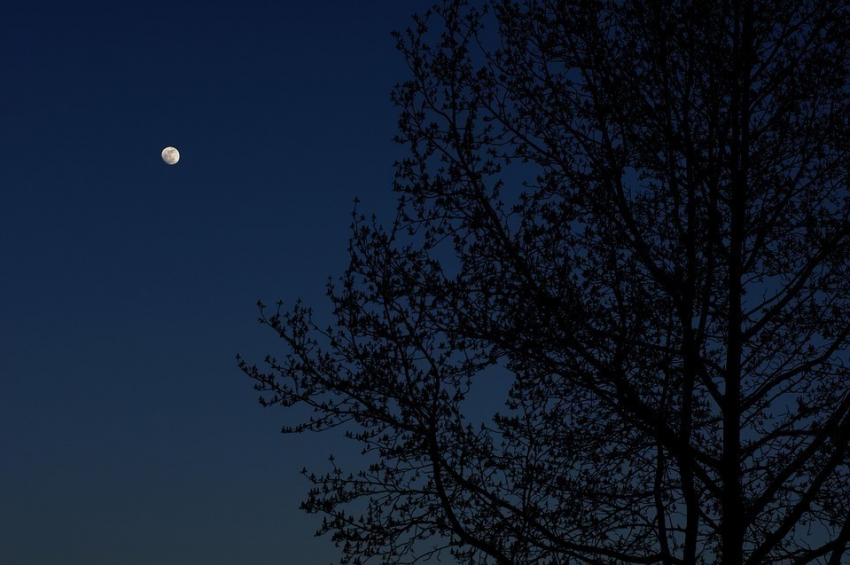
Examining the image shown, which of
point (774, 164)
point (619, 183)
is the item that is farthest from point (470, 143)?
point (774, 164)

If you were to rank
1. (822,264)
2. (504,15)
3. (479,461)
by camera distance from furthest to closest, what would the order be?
(504,15)
(822,264)
(479,461)

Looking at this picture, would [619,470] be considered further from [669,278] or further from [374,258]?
[374,258]

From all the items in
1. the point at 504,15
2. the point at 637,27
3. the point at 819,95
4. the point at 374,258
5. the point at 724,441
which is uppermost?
the point at 504,15

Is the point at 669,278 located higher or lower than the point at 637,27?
lower

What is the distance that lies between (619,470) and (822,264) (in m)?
3.33

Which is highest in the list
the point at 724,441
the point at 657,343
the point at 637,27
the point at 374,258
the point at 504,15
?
the point at 504,15

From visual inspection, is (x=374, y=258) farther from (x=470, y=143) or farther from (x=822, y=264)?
(x=822, y=264)

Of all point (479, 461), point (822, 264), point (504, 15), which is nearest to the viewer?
point (479, 461)

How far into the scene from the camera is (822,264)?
404 inches

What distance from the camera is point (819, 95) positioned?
10.6 m

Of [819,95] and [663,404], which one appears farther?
[819,95]

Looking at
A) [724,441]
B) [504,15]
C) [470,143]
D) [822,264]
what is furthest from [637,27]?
[724,441]

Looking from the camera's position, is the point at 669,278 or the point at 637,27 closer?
the point at 669,278

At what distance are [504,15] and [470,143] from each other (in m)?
2.09
